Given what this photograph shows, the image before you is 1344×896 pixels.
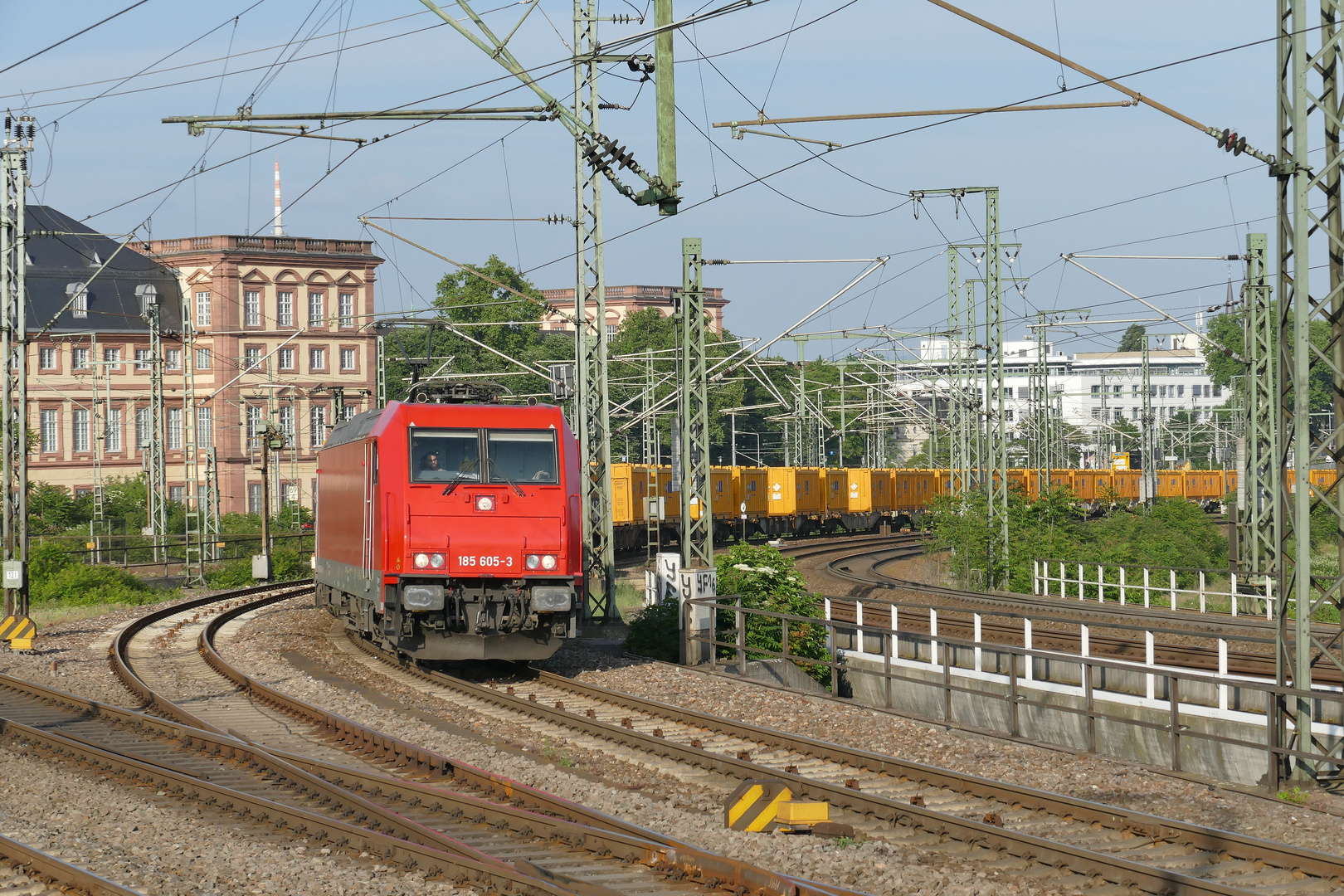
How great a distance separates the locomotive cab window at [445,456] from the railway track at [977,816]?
11.8 feet

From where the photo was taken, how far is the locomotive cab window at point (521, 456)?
17531 mm

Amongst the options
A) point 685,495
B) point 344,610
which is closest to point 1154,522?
point 685,495

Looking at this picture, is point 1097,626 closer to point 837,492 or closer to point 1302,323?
point 1302,323

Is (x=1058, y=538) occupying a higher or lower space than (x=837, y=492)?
lower

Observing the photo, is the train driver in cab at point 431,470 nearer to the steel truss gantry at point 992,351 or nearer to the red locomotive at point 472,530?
the red locomotive at point 472,530

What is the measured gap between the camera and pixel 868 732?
1385 centimetres

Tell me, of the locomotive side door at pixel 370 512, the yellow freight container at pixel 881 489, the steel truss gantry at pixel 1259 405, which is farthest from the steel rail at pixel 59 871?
the yellow freight container at pixel 881 489

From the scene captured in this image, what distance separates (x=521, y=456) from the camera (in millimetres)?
17625

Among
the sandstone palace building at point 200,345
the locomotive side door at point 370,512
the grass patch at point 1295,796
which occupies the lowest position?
the grass patch at point 1295,796

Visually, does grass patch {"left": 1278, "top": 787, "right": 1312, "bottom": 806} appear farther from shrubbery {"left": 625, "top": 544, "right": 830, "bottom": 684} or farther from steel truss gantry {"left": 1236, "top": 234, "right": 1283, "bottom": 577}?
steel truss gantry {"left": 1236, "top": 234, "right": 1283, "bottom": 577}

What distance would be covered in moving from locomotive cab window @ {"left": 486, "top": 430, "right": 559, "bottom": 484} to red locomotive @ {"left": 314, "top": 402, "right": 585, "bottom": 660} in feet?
0.03

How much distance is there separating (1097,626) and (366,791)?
8.29m

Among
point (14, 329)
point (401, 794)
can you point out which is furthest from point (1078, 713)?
point (14, 329)

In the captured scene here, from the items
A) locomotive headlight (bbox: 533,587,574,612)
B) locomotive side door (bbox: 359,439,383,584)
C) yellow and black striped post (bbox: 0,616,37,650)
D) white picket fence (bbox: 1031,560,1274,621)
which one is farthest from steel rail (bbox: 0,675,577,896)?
white picket fence (bbox: 1031,560,1274,621)
